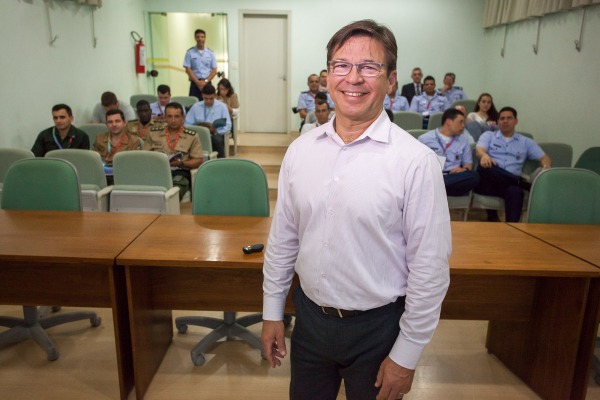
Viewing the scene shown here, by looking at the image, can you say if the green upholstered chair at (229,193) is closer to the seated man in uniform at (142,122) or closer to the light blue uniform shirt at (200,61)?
the seated man in uniform at (142,122)

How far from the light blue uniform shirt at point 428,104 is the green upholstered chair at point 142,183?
17.1ft

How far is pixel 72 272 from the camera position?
2.07 metres

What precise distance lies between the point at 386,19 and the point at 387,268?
8.00 metres

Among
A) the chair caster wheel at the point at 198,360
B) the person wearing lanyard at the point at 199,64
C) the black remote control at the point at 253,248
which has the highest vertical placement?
the person wearing lanyard at the point at 199,64

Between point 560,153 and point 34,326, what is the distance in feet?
14.1

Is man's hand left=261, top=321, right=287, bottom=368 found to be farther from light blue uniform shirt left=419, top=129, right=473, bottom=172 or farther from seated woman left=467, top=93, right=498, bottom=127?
seated woman left=467, top=93, right=498, bottom=127

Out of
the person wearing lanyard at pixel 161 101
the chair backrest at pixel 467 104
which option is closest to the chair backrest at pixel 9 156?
the person wearing lanyard at pixel 161 101

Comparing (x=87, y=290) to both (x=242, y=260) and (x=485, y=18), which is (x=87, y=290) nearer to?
(x=242, y=260)

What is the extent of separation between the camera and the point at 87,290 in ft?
6.86

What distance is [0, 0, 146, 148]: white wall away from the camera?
4.53 m

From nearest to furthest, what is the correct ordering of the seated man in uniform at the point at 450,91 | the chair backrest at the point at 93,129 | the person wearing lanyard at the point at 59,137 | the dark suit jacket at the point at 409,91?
the person wearing lanyard at the point at 59,137 < the chair backrest at the point at 93,129 < the seated man in uniform at the point at 450,91 < the dark suit jacket at the point at 409,91

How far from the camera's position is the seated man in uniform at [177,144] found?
421cm

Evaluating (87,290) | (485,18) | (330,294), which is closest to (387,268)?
(330,294)

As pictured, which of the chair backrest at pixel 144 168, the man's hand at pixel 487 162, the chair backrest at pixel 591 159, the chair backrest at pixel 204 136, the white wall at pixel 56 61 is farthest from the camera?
the chair backrest at pixel 204 136
